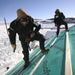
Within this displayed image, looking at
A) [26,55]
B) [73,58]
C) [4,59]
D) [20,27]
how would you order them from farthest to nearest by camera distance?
[4,59], [26,55], [20,27], [73,58]

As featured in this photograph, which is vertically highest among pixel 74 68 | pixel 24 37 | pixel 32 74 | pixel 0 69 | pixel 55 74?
pixel 24 37

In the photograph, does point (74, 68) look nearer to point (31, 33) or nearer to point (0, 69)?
point (31, 33)

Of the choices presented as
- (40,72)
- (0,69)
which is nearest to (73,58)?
(40,72)

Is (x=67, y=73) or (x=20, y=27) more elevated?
(x=20, y=27)

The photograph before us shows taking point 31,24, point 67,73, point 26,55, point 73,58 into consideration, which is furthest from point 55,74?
point 31,24

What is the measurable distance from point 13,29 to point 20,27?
7.0 inches

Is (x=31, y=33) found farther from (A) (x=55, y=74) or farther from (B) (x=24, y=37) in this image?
(A) (x=55, y=74)

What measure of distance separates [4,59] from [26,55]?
4.34m

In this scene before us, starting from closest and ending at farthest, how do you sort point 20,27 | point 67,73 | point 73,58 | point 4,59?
point 67,73, point 73,58, point 20,27, point 4,59

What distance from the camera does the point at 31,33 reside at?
2193 mm

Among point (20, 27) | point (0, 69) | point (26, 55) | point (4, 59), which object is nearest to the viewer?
point (20, 27)

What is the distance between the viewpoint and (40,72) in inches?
73.6

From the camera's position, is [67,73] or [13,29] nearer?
[67,73]

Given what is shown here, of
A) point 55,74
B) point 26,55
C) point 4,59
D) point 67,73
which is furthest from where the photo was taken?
point 4,59
